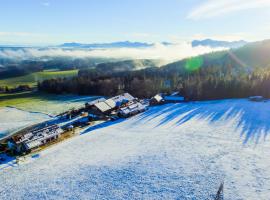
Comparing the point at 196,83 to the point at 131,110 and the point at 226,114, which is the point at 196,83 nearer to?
the point at 226,114

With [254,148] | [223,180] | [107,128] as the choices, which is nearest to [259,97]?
[254,148]

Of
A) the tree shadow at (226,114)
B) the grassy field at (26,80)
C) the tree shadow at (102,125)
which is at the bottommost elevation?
the tree shadow at (102,125)

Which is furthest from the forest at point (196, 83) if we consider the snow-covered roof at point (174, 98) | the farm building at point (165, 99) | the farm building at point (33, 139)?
the farm building at point (33, 139)

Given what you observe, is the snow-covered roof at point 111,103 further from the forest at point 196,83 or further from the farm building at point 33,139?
the forest at point 196,83

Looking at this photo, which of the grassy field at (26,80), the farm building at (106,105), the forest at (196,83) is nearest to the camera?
the farm building at (106,105)

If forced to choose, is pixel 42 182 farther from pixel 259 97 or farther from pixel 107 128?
pixel 259 97

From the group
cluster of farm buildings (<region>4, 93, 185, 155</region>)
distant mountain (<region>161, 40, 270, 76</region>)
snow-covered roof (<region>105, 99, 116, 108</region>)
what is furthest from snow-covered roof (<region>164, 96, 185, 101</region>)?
distant mountain (<region>161, 40, 270, 76</region>)
